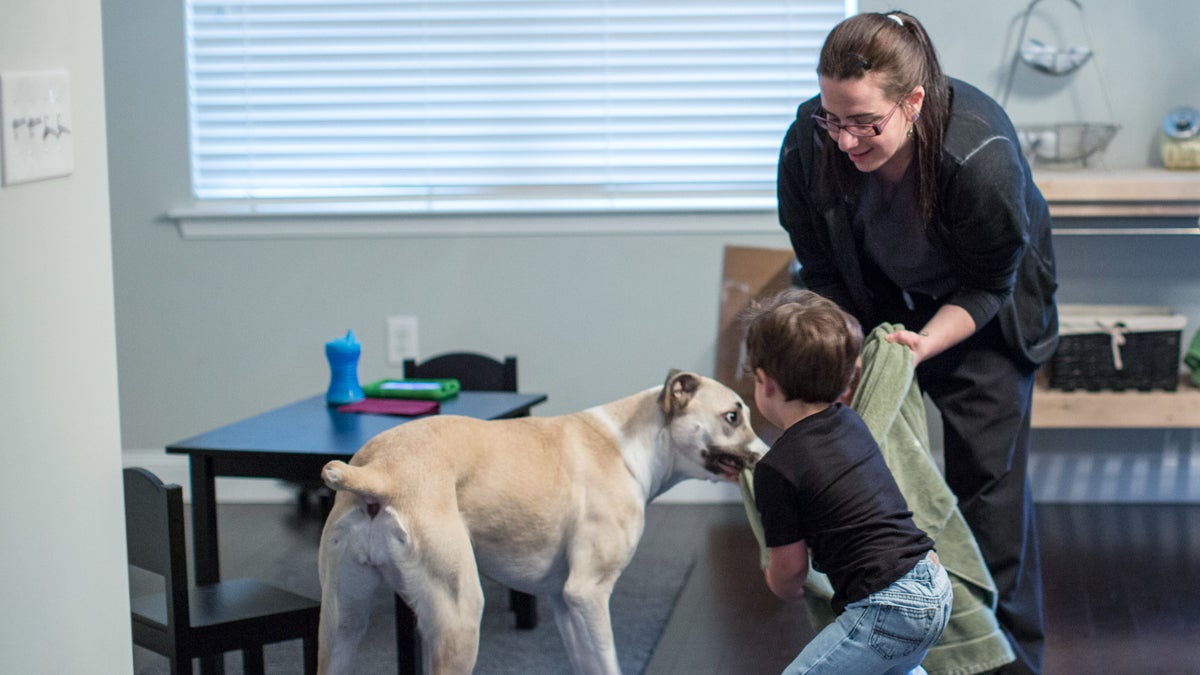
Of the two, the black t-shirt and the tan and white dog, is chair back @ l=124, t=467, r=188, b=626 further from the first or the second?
the black t-shirt

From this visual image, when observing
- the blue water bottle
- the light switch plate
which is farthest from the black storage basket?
the light switch plate

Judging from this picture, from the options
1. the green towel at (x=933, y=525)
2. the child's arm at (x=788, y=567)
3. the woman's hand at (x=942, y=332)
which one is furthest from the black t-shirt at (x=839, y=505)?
the woman's hand at (x=942, y=332)

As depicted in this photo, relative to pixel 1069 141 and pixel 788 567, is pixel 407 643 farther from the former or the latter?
pixel 1069 141

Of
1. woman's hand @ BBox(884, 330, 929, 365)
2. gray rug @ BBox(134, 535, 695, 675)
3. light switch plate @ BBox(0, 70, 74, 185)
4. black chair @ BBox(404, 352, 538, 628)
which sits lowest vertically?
gray rug @ BBox(134, 535, 695, 675)

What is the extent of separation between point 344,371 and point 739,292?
1.58 m

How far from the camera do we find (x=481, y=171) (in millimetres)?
4094

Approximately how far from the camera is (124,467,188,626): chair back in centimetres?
190

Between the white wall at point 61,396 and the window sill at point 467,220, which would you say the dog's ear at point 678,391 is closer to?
the white wall at point 61,396

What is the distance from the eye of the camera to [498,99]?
13.3 ft

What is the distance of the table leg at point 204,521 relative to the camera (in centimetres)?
241

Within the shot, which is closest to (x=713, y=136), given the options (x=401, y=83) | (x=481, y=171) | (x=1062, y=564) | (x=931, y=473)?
(x=481, y=171)

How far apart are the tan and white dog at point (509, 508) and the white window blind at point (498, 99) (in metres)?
1.86

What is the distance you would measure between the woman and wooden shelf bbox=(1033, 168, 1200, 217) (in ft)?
4.05

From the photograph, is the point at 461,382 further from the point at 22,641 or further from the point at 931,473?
the point at 22,641
